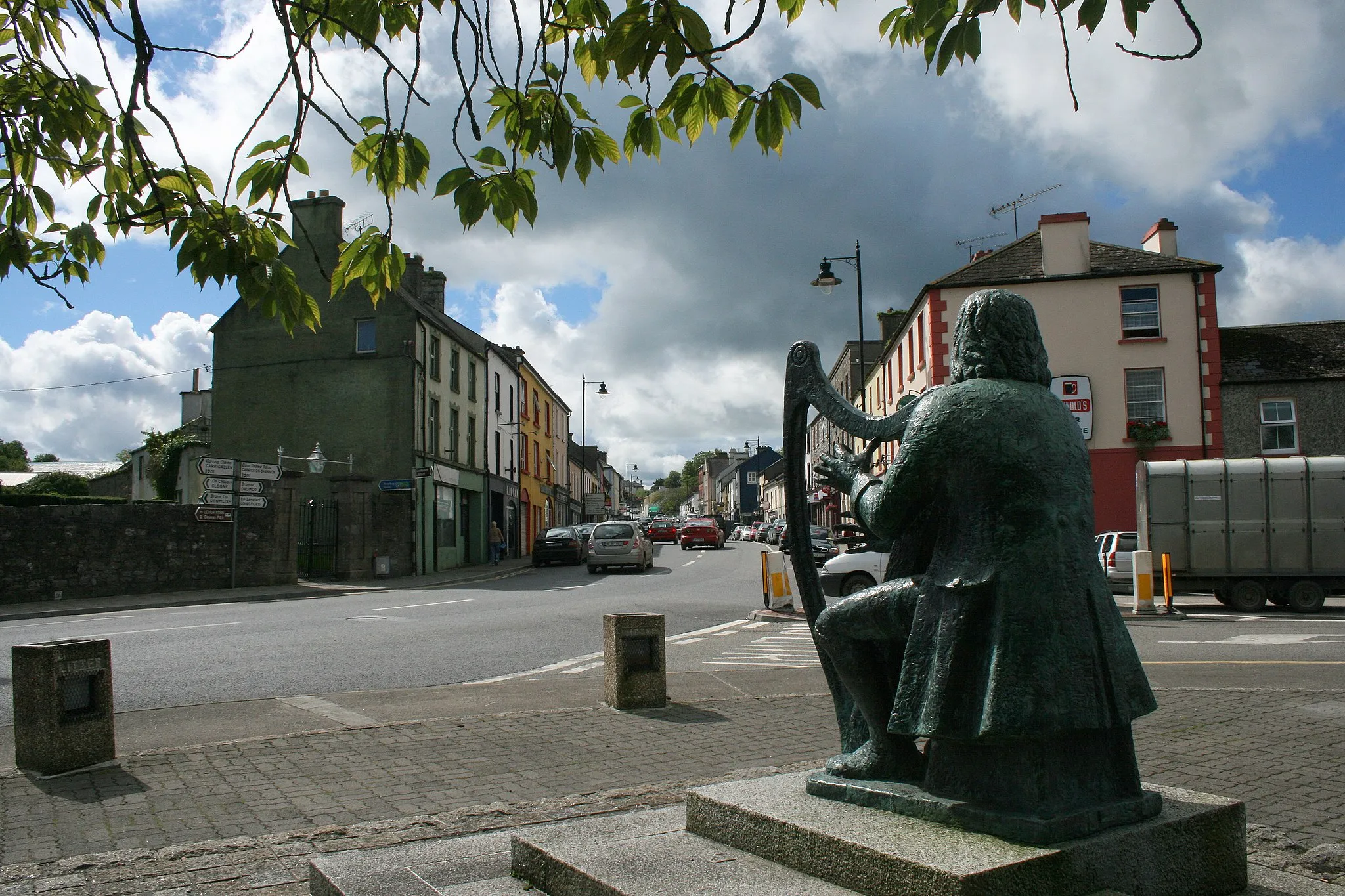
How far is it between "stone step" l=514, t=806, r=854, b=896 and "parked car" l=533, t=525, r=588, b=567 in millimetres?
31968

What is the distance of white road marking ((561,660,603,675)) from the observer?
10.3 meters

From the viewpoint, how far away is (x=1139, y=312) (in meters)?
28.2

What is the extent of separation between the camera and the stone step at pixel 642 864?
2740 millimetres

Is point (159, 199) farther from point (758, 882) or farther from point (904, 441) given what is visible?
point (758, 882)

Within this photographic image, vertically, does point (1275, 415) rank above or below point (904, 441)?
above

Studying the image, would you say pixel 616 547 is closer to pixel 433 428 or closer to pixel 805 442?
pixel 433 428

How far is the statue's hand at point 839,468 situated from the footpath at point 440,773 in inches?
73.7

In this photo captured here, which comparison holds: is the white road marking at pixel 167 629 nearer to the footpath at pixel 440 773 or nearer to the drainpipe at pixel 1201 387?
the footpath at pixel 440 773

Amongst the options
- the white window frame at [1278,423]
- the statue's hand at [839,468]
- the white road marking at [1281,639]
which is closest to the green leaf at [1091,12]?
the statue's hand at [839,468]

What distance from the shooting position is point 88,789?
5488mm

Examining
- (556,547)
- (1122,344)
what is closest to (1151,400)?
(1122,344)

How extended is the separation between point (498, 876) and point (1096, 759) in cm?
202

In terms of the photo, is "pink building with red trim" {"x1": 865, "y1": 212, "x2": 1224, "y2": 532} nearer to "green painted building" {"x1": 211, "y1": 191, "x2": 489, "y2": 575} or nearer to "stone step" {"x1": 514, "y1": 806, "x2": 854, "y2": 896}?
"green painted building" {"x1": 211, "y1": 191, "x2": 489, "y2": 575}

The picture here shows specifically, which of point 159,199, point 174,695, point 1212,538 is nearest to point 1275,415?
point 1212,538
